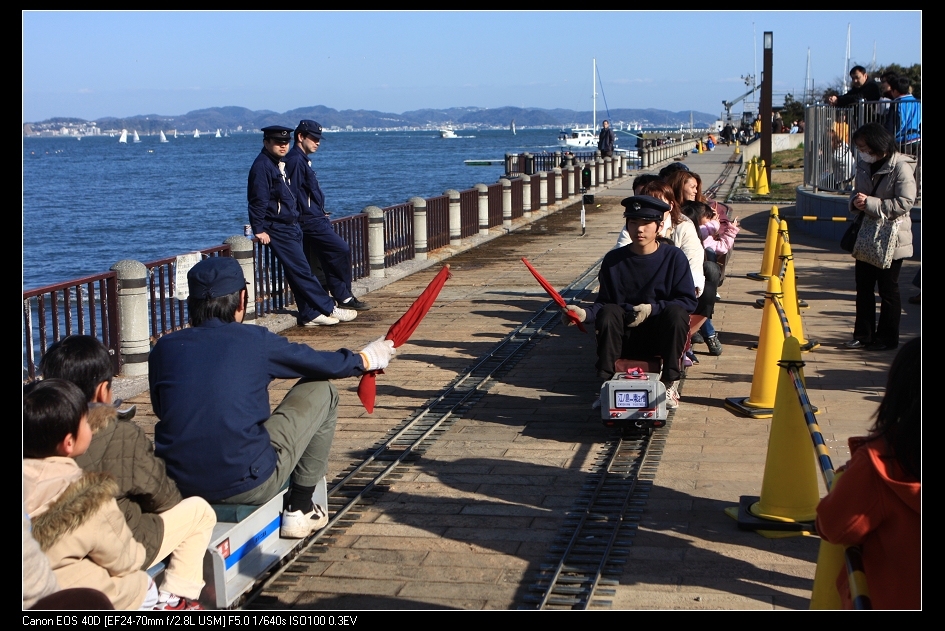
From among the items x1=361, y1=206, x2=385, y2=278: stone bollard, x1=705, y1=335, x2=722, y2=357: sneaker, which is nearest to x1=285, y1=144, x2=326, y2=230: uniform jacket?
x1=361, y1=206, x2=385, y2=278: stone bollard

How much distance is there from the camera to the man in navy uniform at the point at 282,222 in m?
10.6

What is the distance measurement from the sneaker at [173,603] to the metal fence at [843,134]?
532 inches

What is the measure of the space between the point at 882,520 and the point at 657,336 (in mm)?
4353

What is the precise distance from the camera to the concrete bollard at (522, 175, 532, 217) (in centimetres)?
2545

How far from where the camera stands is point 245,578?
4.55 m

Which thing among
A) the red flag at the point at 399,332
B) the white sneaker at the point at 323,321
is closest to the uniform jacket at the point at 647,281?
the red flag at the point at 399,332

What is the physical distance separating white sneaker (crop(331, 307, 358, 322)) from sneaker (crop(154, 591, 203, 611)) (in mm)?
7445

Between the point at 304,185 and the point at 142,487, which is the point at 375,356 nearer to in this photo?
the point at 142,487

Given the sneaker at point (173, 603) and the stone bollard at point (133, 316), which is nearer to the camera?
the sneaker at point (173, 603)

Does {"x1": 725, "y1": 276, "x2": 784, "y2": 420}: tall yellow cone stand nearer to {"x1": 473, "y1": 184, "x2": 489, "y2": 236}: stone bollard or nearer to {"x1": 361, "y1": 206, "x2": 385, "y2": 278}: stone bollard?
{"x1": 361, "y1": 206, "x2": 385, "y2": 278}: stone bollard

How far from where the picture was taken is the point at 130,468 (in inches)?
160

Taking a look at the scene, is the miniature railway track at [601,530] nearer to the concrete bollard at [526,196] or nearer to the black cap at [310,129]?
the black cap at [310,129]

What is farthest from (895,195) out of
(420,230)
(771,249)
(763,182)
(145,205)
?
(145,205)
